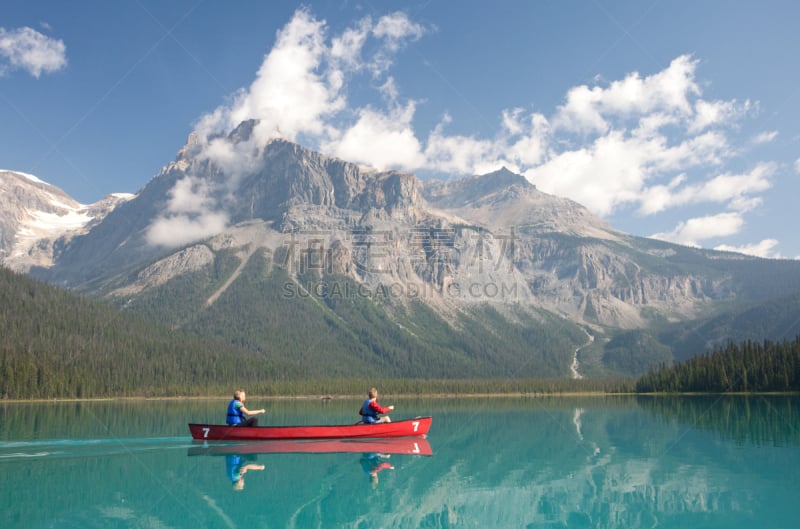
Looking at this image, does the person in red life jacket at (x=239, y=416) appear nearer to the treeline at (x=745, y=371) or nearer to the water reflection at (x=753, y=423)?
the water reflection at (x=753, y=423)

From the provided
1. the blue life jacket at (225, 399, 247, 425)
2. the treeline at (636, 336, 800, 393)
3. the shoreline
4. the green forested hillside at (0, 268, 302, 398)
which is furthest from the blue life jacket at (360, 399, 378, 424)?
the green forested hillside at (0, 268, 302, 398)

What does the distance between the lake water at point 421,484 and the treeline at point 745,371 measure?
2956 inches

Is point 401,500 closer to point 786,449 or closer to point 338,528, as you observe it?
point 338,528

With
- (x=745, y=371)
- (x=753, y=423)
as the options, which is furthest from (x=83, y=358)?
(x=745, y=371)

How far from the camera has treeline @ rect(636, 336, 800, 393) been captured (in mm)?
111188

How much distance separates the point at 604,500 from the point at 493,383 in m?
177

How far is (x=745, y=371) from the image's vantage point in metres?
116

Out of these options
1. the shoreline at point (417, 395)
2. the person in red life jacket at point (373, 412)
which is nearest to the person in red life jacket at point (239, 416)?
the person in red life jacket at point (373, 412)

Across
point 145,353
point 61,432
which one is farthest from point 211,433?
point 145,353

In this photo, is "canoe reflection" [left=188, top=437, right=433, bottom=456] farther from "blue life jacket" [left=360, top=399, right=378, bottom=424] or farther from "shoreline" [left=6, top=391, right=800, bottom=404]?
"shoreline" [left=6, top=391, right=800, bottom=404]

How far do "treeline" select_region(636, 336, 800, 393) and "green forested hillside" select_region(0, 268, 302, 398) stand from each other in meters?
114

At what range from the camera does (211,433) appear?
43.6m

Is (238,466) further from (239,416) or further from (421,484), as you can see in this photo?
(421,484)

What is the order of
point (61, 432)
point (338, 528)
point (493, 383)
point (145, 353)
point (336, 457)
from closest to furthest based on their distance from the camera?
1. point (338, 528)
2. point (336, 457)
3. point (61, 432)
4. point (145, 353)
5. point (493, 383)
